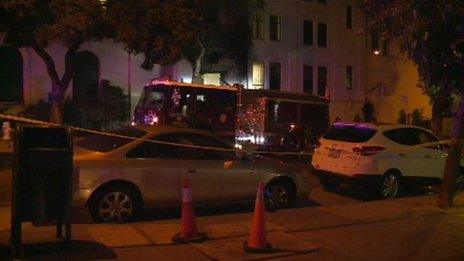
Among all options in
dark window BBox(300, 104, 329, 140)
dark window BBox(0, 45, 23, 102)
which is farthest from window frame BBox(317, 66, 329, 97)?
dark window BBox(0, 45, 23, 102)

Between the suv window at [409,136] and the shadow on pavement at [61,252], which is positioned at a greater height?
the suv window at [409,136]

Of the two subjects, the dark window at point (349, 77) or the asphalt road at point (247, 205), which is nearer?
the asphalt road at point (247, 205)

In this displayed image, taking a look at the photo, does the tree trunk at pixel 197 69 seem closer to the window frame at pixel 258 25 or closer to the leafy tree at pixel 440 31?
the window frame at pixel 258 25

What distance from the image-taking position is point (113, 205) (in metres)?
9.34

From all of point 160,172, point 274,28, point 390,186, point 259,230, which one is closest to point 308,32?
point 274,28

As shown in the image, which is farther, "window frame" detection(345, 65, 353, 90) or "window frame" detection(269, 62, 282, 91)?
"window frame" detection(345, 65, 353, 90)

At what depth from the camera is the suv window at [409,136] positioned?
12.6 m

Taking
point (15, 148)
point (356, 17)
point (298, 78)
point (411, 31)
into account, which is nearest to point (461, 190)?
point (411, 31)

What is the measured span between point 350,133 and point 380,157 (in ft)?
2.76

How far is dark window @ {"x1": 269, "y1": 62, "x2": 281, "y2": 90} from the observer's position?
36.9 meters

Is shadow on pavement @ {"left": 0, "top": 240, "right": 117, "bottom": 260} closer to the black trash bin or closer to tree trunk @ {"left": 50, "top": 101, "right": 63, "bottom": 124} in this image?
the black trash bin

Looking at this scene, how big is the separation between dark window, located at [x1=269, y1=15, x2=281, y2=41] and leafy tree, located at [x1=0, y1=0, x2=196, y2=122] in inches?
592

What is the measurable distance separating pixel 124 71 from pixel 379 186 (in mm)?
20786

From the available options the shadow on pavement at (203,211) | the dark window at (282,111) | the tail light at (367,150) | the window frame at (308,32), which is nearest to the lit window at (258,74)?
the window frame at (308,32)
